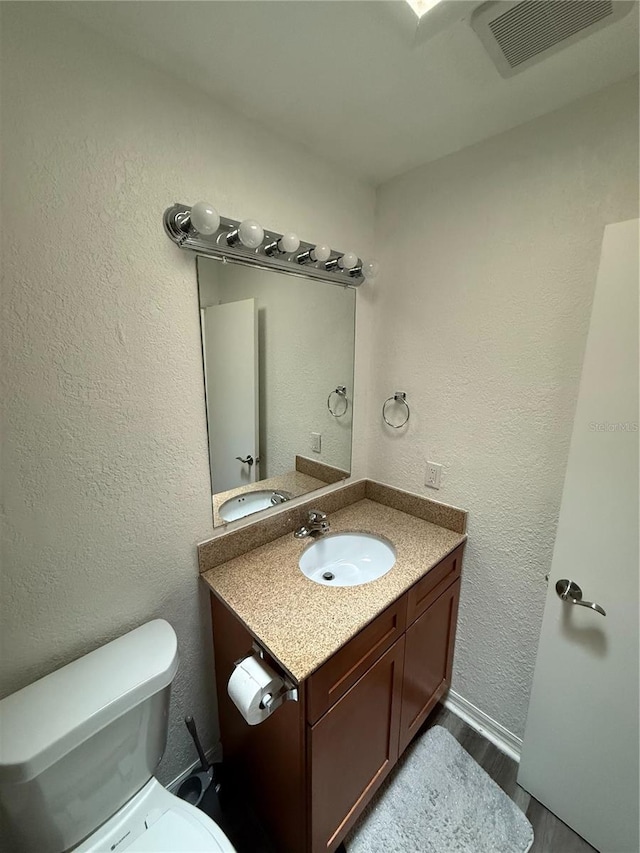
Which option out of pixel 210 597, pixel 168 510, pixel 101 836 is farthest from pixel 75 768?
pixel 168 510

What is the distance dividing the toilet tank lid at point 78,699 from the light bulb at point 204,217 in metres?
1.19

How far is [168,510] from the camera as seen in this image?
1089mm

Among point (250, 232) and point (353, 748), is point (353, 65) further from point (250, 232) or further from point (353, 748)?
point (353, 748)

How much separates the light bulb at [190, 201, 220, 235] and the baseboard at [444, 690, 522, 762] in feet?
7.01

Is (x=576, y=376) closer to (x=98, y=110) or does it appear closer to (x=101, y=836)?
(x=98, y=110)

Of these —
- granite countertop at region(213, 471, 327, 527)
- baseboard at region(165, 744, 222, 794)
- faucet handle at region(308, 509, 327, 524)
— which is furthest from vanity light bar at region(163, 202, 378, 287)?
baseboard at region(165, 744, 222, 794)

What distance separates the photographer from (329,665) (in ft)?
2.92

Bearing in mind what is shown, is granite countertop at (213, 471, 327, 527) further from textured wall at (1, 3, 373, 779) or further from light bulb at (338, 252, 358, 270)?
light bulb at (338, 252, 358, 270)

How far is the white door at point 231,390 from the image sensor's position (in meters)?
1.13

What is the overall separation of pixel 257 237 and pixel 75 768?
1443 mm

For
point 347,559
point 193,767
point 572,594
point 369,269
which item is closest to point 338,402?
point 369,269

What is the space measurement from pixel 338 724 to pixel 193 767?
2.52 feet

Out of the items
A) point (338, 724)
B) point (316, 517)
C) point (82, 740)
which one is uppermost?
point (316, 517)

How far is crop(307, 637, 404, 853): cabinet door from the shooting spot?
0.93 m
